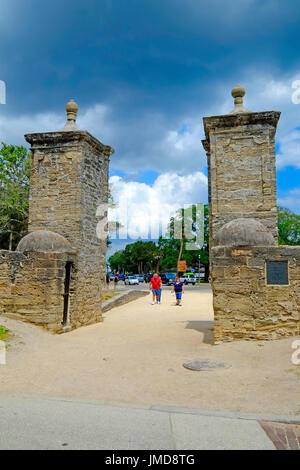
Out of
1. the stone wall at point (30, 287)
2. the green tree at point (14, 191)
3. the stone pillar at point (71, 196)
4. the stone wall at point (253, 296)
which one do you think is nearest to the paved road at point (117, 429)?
the stone wall at point (253, 296)

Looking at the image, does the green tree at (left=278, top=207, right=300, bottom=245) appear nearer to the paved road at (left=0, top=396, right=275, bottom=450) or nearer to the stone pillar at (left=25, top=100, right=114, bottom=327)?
the stone pillar at (left=25, top=100, right=114, bottom=327)

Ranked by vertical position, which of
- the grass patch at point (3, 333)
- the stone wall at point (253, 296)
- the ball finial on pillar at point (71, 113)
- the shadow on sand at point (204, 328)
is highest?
the ball finial on pillar at point (71, 113)

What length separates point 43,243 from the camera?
32.1ft

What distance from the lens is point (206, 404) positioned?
15.3 ft

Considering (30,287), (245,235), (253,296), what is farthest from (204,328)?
(30,287)

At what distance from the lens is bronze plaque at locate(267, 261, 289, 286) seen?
7699mm

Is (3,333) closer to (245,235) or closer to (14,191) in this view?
(245,235)

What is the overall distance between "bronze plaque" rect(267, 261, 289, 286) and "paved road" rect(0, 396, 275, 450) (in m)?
4.13

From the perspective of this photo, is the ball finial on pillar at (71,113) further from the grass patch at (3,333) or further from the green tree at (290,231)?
the green tree at (290,231)

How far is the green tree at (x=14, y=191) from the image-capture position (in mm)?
24469

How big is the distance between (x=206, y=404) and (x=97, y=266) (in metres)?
8.12

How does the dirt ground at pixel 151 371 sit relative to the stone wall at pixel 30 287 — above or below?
below
